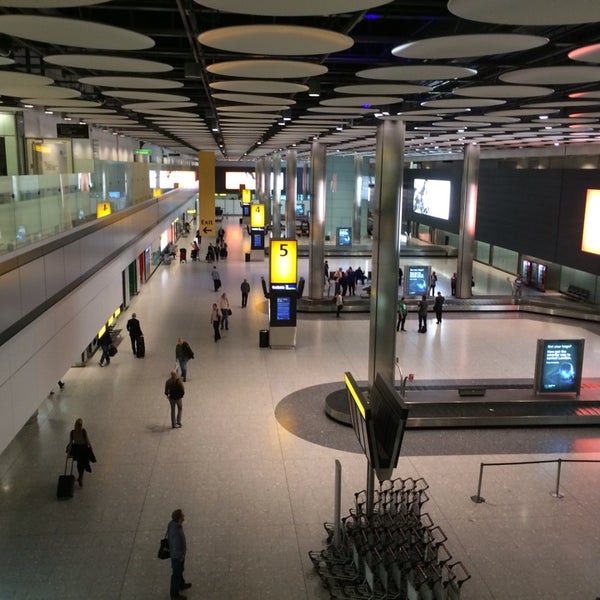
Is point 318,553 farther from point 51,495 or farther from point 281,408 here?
point 281,408

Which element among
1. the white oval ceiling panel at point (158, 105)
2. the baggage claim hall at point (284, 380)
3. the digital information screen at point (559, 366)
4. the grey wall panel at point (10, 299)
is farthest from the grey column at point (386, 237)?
the grey wall panel at point (10, 299)

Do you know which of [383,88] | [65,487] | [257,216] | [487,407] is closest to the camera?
[383,88]

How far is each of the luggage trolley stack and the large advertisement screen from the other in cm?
3592

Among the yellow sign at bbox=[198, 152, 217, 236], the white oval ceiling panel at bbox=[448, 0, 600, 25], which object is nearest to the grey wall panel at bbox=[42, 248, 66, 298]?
the white oval ceiling panel at bbox=[448, 0, 600, 25]

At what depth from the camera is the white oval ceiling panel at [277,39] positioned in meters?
5.18

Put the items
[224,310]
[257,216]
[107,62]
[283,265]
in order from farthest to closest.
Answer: [257,216]
[224,310]
[283,265]
[107,62]

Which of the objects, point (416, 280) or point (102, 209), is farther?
point (416, 280)

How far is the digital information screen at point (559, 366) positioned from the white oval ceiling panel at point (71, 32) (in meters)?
11.5

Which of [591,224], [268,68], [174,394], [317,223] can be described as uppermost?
[268,68]

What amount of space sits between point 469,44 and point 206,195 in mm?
27266

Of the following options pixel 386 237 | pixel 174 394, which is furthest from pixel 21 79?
pixel 386 237

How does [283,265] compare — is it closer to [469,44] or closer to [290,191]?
[469,44]

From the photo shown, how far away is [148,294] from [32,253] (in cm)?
1998

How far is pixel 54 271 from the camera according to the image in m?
9.59
